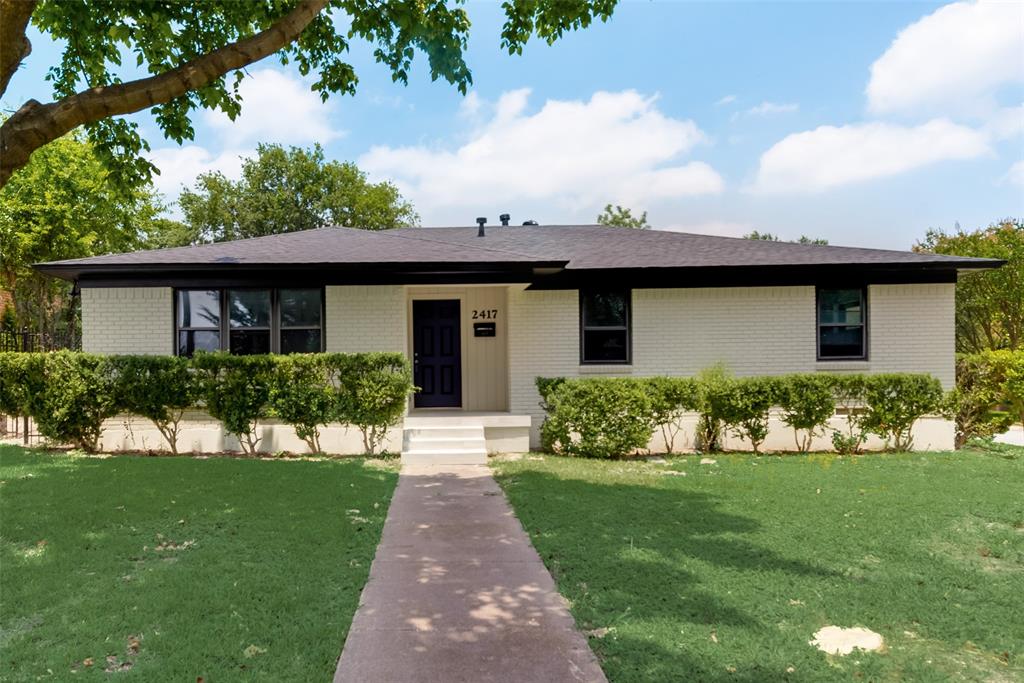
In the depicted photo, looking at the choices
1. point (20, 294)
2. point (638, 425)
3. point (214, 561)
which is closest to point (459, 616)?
point (214, 561)

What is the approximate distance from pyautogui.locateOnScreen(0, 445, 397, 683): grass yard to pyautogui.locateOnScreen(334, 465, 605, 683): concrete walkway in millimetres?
213

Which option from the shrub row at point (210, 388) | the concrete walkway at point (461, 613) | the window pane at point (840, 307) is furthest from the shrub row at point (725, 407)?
the concrete walkway at point (461, 613)

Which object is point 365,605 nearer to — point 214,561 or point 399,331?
point 214,561

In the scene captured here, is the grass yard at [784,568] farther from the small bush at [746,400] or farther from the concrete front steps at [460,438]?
the small bush at [746,400]

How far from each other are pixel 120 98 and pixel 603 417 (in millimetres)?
8061

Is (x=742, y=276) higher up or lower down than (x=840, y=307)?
higher up

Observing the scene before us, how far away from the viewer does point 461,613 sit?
4.29 meters

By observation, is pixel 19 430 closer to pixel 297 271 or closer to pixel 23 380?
pixel 23 380

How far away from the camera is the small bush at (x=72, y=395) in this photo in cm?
1068

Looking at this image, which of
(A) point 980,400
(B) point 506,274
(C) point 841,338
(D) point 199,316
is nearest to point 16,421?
(D) point 199,316

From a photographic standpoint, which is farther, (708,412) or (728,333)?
(728,333)

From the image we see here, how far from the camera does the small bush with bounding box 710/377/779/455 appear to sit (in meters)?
11.0

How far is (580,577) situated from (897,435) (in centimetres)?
935

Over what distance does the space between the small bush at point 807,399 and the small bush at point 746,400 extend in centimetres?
22
